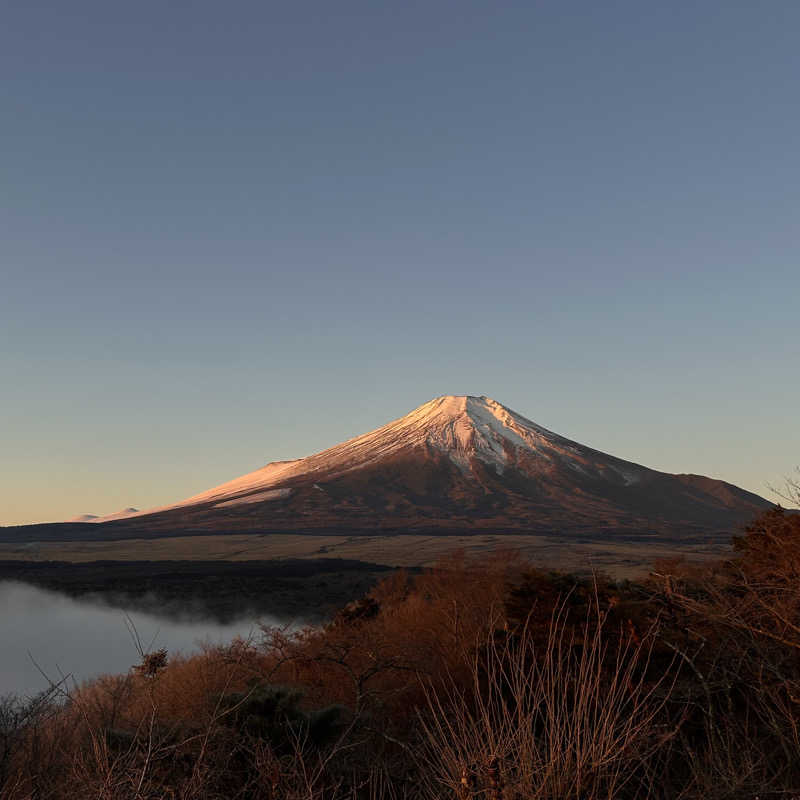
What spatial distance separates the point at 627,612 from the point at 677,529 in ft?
582

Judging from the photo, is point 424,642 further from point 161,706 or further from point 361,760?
point 361,760

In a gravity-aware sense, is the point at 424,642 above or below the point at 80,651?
above

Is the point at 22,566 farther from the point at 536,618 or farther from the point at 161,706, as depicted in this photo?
Answer: the point at 536,618

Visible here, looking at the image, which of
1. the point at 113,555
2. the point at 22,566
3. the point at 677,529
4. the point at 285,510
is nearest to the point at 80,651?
the point at 22,566

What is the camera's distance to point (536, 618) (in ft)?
50.1

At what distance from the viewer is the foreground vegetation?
5.18m

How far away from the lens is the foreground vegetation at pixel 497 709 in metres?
5.18

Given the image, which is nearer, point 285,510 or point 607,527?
point 607,527

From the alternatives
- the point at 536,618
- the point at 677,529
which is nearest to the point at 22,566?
the point at 536,618

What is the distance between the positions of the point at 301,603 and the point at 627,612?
65.3 m

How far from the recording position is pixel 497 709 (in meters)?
9.61

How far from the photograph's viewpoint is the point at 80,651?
7381 cm

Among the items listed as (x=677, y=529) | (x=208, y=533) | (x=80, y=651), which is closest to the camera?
(x=80, y=651)

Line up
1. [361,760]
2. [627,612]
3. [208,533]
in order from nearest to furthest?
[361,760], [627,612], [208,533]
